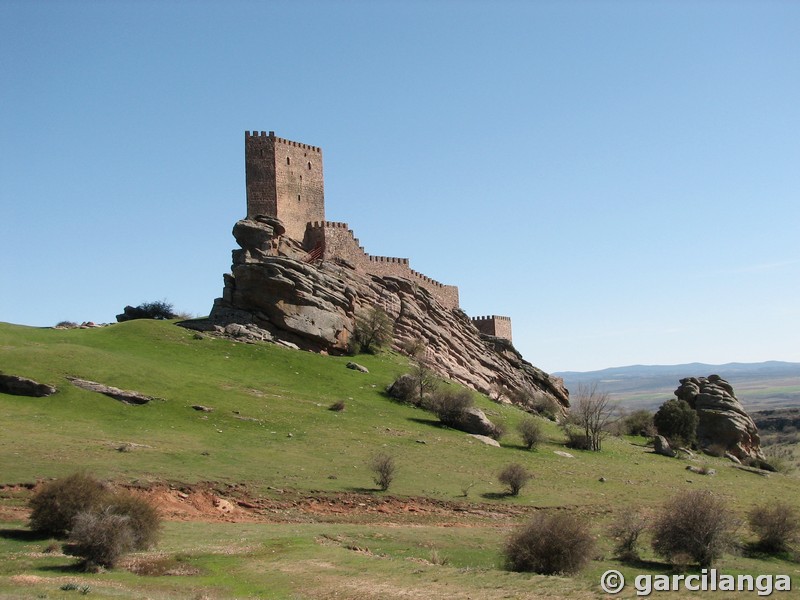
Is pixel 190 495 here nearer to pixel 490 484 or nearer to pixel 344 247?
pixel 490 484

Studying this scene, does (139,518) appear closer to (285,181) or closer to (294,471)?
(294,471)

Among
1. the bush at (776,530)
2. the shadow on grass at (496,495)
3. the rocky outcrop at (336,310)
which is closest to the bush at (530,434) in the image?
the shadow on grass at (496,495)

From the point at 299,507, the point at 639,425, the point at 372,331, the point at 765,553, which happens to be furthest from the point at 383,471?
the point at 639,425

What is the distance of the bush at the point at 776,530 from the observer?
33.5 m

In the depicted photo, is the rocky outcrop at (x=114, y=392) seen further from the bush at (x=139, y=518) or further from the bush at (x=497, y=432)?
the bush at (x=497, y=432)

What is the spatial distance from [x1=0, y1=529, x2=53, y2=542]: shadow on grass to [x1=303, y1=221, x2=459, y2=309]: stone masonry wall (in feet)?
147

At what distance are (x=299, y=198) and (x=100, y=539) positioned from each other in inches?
1999

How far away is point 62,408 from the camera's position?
4100 cm

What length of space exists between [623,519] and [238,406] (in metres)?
22.0

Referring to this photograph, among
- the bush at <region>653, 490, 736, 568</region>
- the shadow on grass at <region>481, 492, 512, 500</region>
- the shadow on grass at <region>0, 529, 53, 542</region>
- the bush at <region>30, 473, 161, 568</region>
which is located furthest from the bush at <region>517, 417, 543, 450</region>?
the shadow on grass at <region>0, 529, 53, 542</region>

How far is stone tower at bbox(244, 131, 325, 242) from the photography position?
69000 mm

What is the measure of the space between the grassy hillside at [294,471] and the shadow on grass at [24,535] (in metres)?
0.11

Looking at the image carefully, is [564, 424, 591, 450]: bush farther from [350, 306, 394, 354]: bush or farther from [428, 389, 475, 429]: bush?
[350, 306, 394, 354]: bush

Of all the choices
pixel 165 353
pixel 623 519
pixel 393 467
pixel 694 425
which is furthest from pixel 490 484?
pixel 694 425
